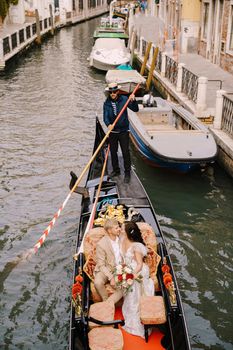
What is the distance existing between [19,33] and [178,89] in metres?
10.6

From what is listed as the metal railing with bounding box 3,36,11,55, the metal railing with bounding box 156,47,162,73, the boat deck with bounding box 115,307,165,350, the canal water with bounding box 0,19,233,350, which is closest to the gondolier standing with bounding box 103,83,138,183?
the canal water with bounding box 0,19,233,350

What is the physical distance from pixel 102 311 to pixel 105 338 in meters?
0.25

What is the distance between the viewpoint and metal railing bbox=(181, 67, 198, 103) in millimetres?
9516

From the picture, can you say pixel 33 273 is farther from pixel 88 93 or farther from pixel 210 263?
pixel 88 93

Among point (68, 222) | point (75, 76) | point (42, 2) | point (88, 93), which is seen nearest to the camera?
point (68, 222)

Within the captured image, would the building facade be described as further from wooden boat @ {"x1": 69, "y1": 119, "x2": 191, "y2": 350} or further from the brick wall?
A: wooden boat @ {"x1": 69, "y1": 119, "x2": 191, "y2": 350}

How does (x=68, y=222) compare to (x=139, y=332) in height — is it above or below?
below

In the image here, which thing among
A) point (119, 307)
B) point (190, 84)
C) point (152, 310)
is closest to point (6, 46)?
point (190, 84)

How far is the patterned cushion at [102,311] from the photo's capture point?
11.2 ft

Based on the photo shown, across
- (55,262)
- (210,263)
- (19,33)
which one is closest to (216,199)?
(210,263)

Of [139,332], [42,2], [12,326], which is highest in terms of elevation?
[42,2]

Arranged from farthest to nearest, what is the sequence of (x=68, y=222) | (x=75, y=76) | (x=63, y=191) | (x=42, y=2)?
(x=42, y=2), (x=75, y=76), (x=63, y=191), (x=68, y=222)

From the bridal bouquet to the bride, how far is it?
51 millimetres

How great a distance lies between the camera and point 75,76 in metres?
15.6
